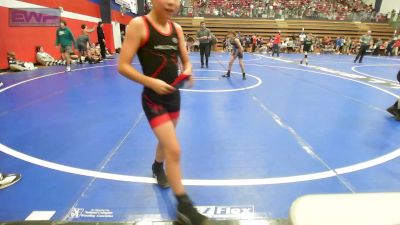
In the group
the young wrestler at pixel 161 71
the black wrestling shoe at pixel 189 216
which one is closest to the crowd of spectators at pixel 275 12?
the young wrestler at pixel 161 71

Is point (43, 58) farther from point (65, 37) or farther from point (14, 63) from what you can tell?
point (65, 37)

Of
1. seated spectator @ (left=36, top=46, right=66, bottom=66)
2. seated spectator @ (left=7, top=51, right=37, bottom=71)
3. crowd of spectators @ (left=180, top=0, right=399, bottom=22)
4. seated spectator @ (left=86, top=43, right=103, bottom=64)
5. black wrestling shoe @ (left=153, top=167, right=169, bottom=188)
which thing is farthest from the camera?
crowd of spectators @ (left=180, top=0, right=399, bottom=22)

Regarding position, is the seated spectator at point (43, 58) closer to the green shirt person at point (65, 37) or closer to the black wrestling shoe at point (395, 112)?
the green shirt person at point (65, 37)

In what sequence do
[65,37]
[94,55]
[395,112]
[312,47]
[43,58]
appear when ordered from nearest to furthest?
[395,112]
[65,37]
[43,58]
[94,55]
[312,47]

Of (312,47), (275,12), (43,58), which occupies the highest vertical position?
(275,12)

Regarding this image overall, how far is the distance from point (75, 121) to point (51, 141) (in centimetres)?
94

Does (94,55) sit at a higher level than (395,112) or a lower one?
lower

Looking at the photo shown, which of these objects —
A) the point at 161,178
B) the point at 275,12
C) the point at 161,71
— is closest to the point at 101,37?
the point at 161,178

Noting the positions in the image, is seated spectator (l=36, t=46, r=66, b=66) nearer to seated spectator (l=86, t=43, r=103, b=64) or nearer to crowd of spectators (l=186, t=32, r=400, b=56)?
seated spectator (l=86, t=43, r=103, b=64)

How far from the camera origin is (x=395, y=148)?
13.0ft

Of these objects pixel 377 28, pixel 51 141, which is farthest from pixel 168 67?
pixel 377 28

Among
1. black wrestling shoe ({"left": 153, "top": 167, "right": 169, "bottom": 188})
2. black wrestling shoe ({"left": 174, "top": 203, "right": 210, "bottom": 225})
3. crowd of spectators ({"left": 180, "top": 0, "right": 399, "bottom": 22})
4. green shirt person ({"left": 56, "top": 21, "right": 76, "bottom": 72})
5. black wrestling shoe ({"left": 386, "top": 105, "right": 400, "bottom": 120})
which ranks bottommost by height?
black wrestling shoe ({"left": 153, "top": 167, "right": 169, "bottom": 188})

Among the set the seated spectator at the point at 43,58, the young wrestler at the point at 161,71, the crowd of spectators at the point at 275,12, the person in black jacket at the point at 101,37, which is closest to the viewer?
the young wrestler at the point at 161,71

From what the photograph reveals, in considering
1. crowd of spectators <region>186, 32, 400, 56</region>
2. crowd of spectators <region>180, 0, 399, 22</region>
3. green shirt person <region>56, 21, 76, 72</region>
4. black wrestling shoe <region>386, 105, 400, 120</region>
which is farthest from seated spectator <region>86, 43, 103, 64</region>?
crowd of spectators <region>180, 0, 399, 22</region>
